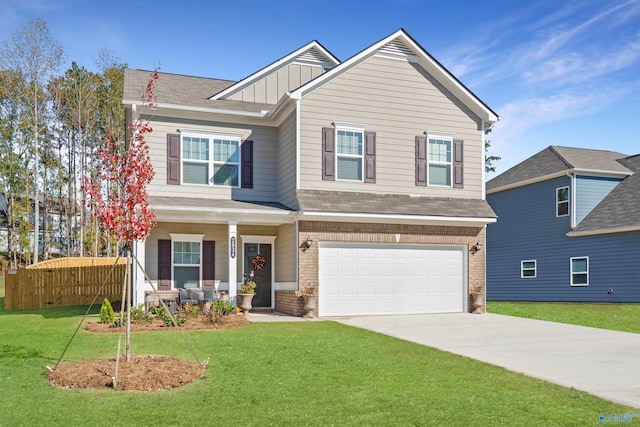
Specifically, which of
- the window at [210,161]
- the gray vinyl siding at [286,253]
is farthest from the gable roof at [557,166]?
the window at [210,161]

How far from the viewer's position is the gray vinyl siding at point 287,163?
16625 mm

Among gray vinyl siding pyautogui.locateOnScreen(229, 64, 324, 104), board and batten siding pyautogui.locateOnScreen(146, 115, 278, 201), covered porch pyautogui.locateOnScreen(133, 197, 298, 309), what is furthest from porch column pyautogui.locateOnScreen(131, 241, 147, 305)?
gray vinyl siding pyautogui.locateOnScreen(229, 64, 324, 104)

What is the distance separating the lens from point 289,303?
1633cm

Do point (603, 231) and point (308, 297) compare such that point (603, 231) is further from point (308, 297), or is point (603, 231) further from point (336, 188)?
point (308, 297)

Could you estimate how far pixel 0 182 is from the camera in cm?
3322

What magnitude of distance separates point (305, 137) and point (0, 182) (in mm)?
24471

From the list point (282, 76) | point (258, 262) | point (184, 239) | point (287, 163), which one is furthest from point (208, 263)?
point (282, 76)

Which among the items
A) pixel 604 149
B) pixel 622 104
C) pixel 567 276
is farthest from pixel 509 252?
pixel 622 104

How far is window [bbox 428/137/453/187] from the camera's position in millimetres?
17844

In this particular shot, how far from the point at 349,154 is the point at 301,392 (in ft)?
34.5

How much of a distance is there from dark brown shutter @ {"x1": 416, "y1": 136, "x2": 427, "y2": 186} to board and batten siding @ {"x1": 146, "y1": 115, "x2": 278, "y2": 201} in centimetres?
436

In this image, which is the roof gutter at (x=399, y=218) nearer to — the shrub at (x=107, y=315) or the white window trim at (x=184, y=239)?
the white window trim at (x=184, y=239)

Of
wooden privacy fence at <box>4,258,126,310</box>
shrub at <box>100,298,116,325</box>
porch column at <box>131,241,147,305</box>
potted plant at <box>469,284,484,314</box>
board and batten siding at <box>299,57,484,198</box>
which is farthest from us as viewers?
wooden privacy fence at <box>4,258,126,310</box>

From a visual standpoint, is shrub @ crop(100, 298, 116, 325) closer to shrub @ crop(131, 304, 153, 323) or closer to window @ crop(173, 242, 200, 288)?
shrub @ crop(131, 304, 153, 323)
